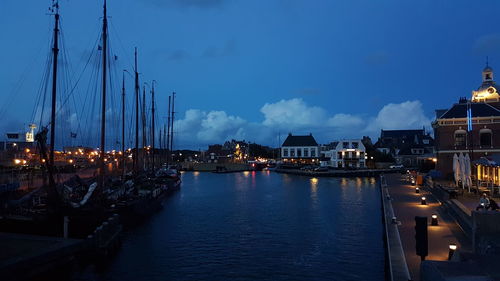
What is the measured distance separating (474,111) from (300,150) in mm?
94647

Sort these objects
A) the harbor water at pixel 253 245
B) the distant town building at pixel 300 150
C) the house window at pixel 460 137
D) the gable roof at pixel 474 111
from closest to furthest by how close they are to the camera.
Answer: the harbor water at pixel 253 245, the gable roof at pixel 474 111, the house window at pixel 460 137, the distant town building at pixel 300 150

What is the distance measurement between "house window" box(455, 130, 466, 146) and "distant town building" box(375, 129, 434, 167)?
45691mm

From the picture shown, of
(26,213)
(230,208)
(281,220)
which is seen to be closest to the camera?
(26,213)

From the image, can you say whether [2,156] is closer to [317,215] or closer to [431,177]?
[317,215]

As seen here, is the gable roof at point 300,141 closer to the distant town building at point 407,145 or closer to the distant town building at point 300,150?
the distant town building at point 300,150

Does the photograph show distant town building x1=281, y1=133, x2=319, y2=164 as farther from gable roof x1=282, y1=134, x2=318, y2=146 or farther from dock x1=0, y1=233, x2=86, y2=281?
dock x1=0, y1=233, x2=86, y2=281

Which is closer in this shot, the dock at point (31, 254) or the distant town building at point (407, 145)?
the dock at point (31, 254)

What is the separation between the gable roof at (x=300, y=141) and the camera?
149 metres

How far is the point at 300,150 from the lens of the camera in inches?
5920

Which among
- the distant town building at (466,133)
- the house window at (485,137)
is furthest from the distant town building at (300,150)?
the house window at (485,137)

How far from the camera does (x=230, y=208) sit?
46781mm

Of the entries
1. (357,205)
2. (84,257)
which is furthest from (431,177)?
(84,257)

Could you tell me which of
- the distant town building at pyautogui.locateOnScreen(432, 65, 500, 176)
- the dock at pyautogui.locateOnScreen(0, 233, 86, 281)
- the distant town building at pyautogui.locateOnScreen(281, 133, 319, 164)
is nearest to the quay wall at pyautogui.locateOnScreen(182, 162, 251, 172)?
the distant town building at pyautogui.locateOnScreen(281, 133, 319, 164)

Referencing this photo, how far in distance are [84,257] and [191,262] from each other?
20.7 feet
